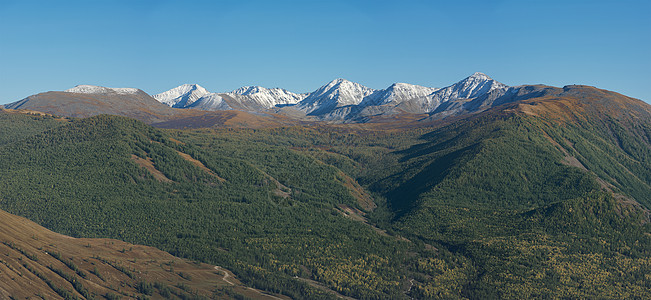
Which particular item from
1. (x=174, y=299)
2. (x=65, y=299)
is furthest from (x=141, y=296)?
(x=65, y=299)

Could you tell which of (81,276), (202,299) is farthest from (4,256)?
(202,299)

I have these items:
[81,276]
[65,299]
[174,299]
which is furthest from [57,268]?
[174,299]

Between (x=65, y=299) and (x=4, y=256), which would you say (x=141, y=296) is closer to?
(x=65, y=299)

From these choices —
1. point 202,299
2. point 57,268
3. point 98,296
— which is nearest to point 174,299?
point 202,299

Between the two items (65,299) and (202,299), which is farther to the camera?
(202,299)

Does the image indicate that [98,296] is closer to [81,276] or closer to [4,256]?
[81,276]

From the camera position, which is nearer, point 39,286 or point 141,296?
point 39,286

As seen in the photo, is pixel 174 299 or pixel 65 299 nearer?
pixel 65 299
